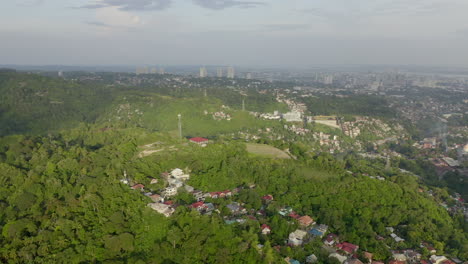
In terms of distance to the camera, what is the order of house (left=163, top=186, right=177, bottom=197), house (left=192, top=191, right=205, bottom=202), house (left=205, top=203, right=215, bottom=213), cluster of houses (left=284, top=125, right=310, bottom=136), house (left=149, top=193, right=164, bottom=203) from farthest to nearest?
cluster of houses (left=284, top=125, right=310, bottom=136)
house (left=163, top=186, right=177, bottom=197)
house (left=192, top=191, right=205, bottom=202)
house (left=149, top=193, right=164, bottom=203)
house (left=205, top=203, right=215, bottom=213)

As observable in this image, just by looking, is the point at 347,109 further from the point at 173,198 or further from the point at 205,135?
the point at 173,198

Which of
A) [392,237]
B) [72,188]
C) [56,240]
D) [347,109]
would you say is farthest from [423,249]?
[347,109]

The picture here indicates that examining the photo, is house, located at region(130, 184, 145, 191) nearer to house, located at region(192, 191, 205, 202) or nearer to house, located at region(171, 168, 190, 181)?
house, located at region(171, 168, 190, 181)

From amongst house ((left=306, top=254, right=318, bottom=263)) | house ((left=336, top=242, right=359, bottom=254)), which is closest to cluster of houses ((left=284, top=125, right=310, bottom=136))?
house ((left=336, top=242, right=359, bottom=254))

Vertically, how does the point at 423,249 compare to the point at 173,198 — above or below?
below

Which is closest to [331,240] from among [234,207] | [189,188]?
[234,207]

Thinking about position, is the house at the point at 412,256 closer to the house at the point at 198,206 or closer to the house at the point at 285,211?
the house at the point at 285,211
